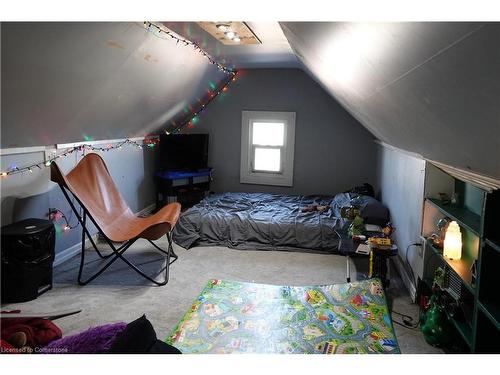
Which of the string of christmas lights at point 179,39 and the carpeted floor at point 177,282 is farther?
the string of christmas lights at point 179,39

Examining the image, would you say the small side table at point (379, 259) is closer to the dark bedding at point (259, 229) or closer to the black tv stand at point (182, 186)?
the dark bedding at point (259, 229)

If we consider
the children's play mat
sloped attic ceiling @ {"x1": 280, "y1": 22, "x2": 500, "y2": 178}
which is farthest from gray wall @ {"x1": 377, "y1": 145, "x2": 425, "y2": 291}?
sloped attic ceiling @ {"x1": 280, "y1": 22, "x2": 500, "y2": 178}

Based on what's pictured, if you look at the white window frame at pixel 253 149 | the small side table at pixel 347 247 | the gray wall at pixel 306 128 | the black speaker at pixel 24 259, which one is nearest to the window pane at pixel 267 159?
the white window frame at pixel 253 149

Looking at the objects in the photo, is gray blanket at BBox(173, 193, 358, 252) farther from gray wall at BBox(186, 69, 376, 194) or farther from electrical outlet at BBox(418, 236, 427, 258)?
gray wall at BBox(186, 69, 376, 194)

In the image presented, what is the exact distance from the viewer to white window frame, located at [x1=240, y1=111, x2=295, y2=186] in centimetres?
571

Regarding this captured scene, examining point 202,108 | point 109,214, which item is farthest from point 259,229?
point 202,108

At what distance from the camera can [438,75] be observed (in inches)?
41.6

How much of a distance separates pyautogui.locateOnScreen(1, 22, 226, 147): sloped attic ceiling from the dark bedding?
1.45 m

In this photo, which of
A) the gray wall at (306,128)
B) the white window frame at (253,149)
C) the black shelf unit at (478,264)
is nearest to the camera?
the black shelf unit at (478,264)

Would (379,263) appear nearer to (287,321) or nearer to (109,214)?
(287,321)

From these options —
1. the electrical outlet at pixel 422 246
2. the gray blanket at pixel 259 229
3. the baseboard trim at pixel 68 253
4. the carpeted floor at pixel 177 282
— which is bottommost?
the carpeted floor at pixel 177 282

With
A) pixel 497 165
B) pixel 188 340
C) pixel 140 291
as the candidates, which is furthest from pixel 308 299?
pixel 497 165

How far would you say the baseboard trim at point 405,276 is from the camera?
285 cm

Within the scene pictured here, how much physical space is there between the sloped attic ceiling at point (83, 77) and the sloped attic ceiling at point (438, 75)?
1.47m
